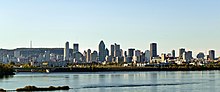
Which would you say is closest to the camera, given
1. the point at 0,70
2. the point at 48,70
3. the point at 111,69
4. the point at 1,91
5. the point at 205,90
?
the point at 1,91

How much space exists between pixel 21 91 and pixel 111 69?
139m

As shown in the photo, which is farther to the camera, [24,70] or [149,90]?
[24,70]

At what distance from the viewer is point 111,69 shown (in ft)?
634

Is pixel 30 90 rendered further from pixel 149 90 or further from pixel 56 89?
pixel 149 90

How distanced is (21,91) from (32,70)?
430ft

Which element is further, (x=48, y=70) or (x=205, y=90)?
(x=48, y=70)

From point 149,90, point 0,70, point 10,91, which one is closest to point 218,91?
point 149,90

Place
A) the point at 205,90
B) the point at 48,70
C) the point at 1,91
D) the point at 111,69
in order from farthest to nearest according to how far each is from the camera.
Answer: the point at 111,69 < the point at 48,70 < the point at 205,90 < the point at 1,91

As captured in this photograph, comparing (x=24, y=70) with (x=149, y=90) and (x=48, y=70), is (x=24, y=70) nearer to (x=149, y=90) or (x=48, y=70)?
(x=48, y=70)

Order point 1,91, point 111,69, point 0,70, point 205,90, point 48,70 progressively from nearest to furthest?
point 1,91, point 205,90, point 0,70, point 48,70, point 111,69

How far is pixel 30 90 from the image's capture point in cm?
5691

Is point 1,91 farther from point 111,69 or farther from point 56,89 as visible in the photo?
point 111,69

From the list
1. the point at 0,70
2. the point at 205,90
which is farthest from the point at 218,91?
the point at 0,70

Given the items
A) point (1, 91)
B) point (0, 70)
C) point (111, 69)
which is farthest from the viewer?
point (111, 69)
